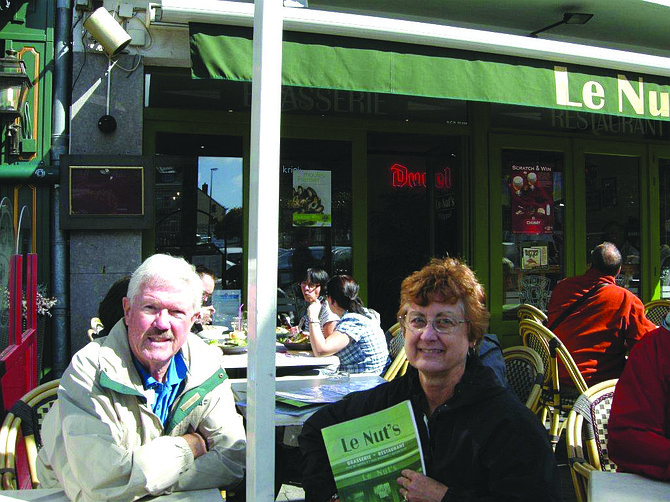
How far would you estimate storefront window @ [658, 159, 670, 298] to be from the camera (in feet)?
26.9

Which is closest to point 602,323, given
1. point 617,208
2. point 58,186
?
Result: point 617,208

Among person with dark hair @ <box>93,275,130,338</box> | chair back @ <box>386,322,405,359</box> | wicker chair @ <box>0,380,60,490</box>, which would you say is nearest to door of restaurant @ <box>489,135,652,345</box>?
chair back @ <box>386,322,405,359</box>

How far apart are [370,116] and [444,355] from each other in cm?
517

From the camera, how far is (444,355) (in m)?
2.09

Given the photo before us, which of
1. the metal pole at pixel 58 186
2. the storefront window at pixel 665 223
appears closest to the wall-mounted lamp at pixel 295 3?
the metal pole at pixel 58 186

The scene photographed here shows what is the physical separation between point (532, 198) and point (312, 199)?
8.29 feet

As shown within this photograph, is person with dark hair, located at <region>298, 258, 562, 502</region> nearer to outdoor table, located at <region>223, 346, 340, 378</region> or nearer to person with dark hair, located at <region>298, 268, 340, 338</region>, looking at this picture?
outdoor table, located at <region>223, 346, 340, 378</region>

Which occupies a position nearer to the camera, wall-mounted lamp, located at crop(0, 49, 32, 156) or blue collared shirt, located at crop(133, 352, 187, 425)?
blue collared shirt, located at crop(133, 352, 187, 425)

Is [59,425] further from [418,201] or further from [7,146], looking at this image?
[418,201]

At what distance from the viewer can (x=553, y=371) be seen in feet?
14.4

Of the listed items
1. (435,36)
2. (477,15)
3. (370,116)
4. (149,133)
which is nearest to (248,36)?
(435,36)

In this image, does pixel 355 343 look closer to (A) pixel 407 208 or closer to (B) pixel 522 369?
(B) pixel 522 369

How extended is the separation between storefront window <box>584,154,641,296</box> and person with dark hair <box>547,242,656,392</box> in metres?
3.35

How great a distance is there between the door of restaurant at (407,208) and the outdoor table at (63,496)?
568cm
